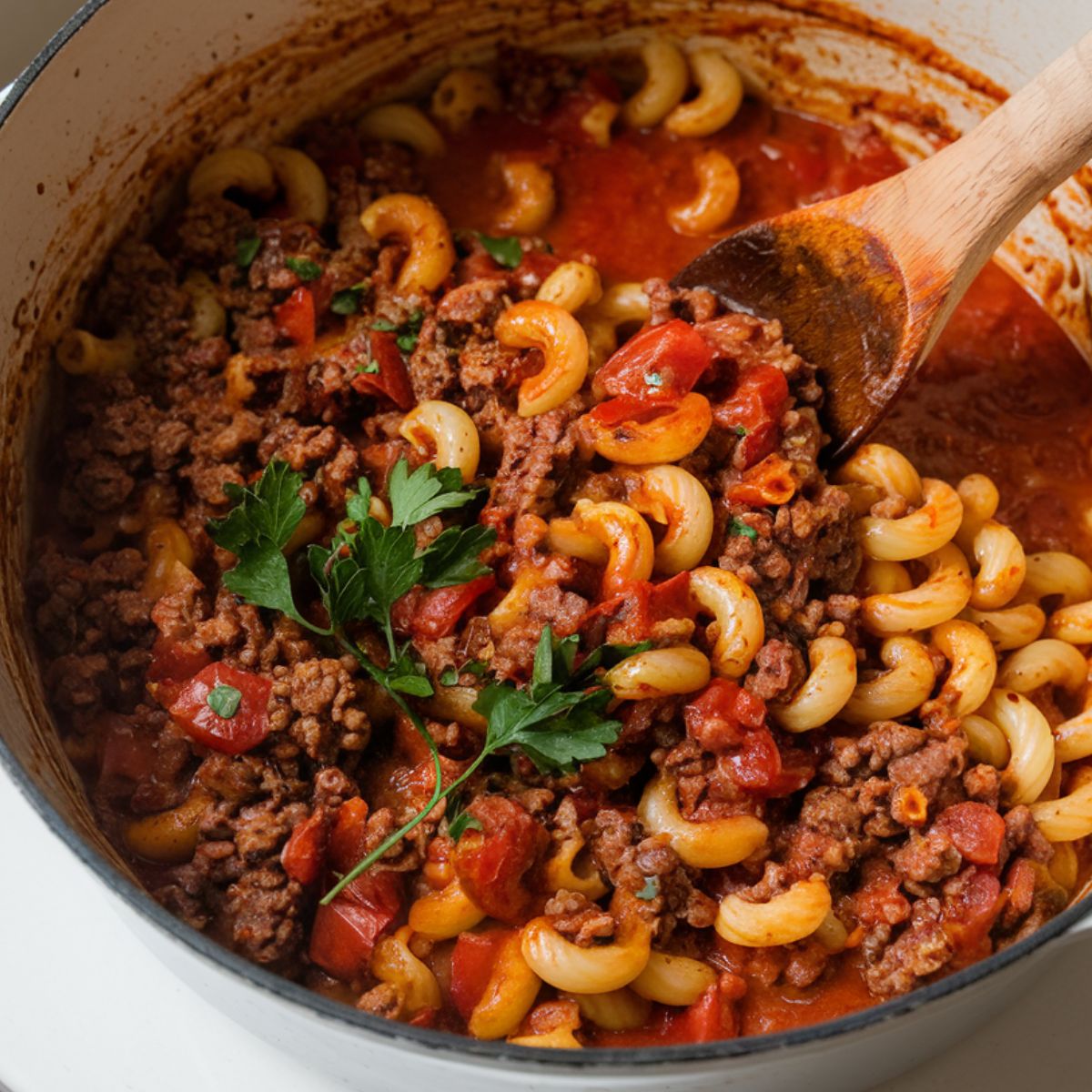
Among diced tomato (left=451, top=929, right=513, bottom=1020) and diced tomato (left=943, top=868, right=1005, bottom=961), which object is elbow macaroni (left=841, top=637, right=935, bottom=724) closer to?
diced tomato (left=943, top=868, right=1005, bottom=961)

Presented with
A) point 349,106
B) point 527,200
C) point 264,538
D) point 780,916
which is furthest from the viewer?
point 349,106

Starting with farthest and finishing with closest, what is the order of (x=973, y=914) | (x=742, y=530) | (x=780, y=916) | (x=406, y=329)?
(x=406, y=329)
(x=742, y=530)
(x=973, y=914)
(x=780, y=916)

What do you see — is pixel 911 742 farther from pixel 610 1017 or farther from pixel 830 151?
pixel 830 151

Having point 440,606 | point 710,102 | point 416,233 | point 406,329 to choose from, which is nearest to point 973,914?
point 440,606

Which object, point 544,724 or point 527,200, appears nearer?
point 544,724

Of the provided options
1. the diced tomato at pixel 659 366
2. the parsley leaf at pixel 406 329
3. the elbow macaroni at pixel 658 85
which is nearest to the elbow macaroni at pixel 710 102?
the elbow macaroni at pixel 658 85

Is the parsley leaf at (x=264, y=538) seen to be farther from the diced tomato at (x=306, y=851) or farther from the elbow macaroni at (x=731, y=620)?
the elbow macaroni at (x=731, y=620)

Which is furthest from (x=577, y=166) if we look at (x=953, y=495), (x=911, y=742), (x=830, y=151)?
(x=911, y=742)

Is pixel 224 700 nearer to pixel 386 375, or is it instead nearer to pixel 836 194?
pixel 386 375
